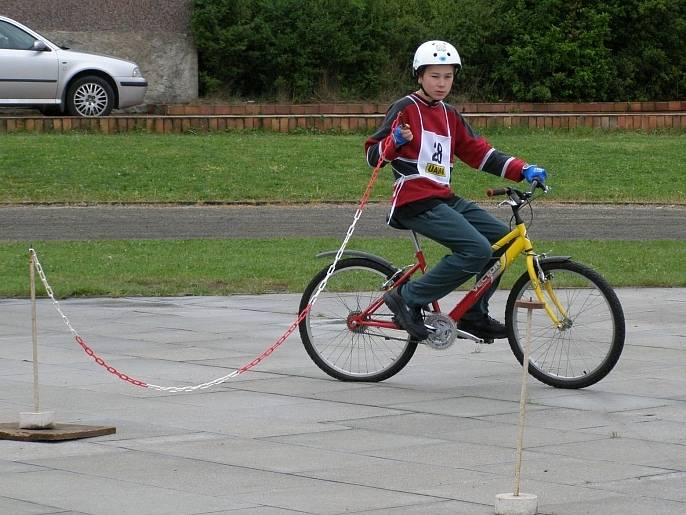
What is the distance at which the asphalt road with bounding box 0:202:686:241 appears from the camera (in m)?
16.1

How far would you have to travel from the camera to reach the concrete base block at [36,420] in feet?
23.6

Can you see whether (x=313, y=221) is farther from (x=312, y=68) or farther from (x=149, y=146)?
(x=312, y=68)

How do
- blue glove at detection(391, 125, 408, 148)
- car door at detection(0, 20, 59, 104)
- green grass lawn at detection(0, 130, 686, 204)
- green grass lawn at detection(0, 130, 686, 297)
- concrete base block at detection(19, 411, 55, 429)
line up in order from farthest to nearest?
1. car door at detection(0, 20, 59, 104)
2. green grass lawn at detection(0, 130, 686, 204)
3. green grass lawn at detection(0, 130, 686, 297)
4. blue glove at detection(391, 125, 408, 148)
5. concrete base block at detection(19, 411, 55, 429)

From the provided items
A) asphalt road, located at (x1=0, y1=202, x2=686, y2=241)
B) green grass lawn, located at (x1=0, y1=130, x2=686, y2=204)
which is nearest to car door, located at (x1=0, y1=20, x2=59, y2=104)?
green grass lawn, located at (x1=0, y1=130, x2=686, y2=204)

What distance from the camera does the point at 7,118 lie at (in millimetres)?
22156

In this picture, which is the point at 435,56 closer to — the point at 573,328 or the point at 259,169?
the point at 573,328

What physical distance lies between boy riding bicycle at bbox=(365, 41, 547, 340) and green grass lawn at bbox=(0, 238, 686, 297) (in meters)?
4.24

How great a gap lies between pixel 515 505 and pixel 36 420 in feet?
8.67

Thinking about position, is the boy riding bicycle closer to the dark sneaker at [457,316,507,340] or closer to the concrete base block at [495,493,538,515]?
the dark sneaker at [457,316,507,340]

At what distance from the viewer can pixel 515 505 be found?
5.52 meters

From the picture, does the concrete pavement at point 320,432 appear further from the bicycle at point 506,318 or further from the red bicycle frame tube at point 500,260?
the red bicycle frame tube at point 500,260

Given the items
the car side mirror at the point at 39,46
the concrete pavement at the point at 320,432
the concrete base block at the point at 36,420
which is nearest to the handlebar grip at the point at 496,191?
the concrete pavement at the point at 320,432

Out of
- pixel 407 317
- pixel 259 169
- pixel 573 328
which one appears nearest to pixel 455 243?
pixel 407 317

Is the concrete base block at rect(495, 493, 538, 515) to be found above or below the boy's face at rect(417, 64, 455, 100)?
below
